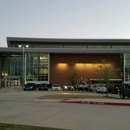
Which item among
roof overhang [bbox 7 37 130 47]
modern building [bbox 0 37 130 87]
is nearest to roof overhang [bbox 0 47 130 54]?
modern building [bbox 0 37 130 87]

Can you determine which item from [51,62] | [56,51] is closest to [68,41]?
[56,51]

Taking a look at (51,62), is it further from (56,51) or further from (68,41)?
(68,41)

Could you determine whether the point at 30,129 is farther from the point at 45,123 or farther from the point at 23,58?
the point at 23,58

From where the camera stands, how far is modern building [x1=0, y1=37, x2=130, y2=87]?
70688mm

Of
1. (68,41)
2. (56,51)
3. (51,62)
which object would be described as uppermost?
(68,41)

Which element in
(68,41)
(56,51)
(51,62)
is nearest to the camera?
(56,51)

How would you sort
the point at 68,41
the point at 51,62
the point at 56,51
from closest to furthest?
the point at 56,51 < the point at 51,62 < the point at 68,41

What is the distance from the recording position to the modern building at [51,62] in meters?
70.7

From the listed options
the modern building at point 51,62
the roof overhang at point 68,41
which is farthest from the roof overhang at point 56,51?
the roof overhang at point 68,41

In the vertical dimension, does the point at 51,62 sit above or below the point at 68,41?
below

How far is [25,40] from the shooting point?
270ft

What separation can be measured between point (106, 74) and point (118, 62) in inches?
1864

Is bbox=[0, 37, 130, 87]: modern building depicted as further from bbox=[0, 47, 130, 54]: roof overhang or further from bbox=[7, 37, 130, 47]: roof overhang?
bbox=[7, 37, 130, 47]: roof overhang

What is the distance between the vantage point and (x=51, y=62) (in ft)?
246
